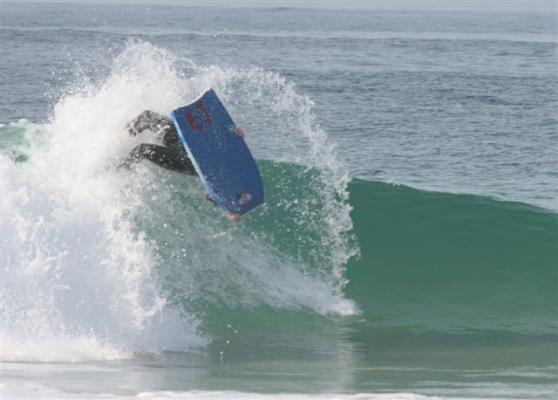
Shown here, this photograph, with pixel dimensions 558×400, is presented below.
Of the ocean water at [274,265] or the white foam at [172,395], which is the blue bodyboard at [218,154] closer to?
the ocean water at [274,265]

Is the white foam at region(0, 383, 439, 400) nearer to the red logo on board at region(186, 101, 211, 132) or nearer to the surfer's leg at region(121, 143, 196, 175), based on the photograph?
the red logo on board at region(186, 101, 211, 132)

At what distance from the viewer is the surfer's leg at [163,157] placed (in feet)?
35.5

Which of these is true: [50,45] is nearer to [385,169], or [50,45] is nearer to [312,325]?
[385,169]

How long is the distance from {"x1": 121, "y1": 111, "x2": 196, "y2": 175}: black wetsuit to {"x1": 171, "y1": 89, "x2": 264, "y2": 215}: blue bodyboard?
318mm

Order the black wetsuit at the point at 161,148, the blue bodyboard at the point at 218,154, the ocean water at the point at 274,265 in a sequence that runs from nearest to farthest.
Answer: the ocean water at the point at 274,265
the blue bodyboard at the point at 218,154
the black wetsuit at the point at 161,148

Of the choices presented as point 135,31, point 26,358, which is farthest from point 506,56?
point 26,358

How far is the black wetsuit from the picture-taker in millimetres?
10773

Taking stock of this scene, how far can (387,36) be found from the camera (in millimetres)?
37125

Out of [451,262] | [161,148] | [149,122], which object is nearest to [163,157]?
[161,148]

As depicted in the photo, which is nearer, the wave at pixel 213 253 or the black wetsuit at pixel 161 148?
the wave at pixel 213 253

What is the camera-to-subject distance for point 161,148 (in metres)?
10.8

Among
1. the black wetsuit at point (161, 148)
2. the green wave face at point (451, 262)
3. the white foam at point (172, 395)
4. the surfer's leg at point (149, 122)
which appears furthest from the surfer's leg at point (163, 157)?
the white foam at point (172, 395)

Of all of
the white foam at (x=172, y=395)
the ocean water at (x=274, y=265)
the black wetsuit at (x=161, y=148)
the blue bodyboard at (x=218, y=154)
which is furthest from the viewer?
the black wetsuit at (x=161, y=148)

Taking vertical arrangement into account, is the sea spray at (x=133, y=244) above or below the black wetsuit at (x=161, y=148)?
below
